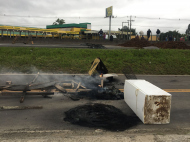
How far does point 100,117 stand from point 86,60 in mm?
8875

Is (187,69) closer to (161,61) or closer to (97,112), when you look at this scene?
(161,61)

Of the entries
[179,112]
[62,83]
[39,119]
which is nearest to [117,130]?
[39,119]

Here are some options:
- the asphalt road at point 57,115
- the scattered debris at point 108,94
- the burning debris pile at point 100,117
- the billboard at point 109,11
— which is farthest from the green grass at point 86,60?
the billboard at point 109,11

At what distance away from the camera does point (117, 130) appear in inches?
178

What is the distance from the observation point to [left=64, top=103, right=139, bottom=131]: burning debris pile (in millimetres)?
4787

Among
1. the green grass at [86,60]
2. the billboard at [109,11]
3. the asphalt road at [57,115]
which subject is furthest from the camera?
the billboard at [109,11]

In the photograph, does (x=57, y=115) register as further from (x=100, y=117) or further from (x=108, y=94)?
(x=108, y=94)

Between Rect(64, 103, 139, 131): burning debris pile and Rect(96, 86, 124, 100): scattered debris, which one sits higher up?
Rect(96, 86, 124, 100): scattered debris

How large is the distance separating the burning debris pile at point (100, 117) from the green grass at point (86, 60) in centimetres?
639

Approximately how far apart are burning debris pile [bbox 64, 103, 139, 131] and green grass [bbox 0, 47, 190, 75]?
6.39 m

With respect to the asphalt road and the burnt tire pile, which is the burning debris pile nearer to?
the asphalt road

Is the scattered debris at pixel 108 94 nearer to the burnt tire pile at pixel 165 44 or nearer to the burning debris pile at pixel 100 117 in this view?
the burning debris pile at pixel 100 117

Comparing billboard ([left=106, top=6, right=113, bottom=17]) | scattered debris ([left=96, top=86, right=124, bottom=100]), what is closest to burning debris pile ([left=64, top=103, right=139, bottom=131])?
scattered debris ([left=96, top=86, right=124, bottom=100])

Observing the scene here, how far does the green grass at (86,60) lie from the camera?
12383 mm
